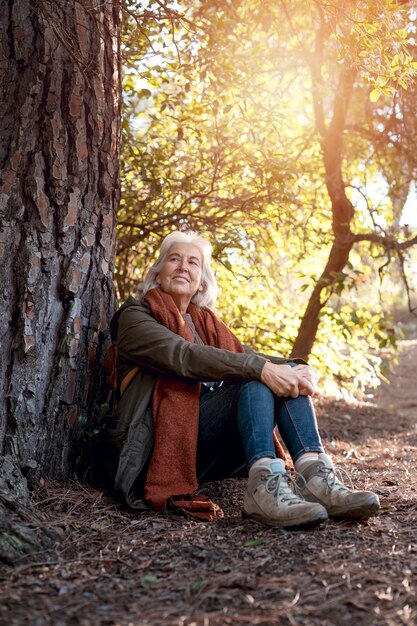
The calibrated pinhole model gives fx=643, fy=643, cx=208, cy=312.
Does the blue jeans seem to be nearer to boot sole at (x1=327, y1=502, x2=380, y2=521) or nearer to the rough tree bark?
boot sole at (x1=327, y1=502, x2=380, y2=521)

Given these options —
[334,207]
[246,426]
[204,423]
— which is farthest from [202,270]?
[334,207]

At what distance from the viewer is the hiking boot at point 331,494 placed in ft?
8.32

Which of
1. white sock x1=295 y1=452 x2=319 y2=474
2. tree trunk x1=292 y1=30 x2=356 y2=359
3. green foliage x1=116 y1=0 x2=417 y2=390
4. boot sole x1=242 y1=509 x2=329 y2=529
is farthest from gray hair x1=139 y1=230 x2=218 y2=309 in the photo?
tree trunk x1=292 y1=30 x2=356 y2=359

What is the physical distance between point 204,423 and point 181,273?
2.57 feet

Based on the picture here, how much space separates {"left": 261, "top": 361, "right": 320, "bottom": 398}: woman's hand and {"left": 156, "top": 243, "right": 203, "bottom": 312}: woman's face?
0.69 m

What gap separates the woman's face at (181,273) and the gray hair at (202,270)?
0.02 meters

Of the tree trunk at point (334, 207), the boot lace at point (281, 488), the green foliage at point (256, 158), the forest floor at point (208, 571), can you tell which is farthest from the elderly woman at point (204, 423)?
the tree trunk at point (334, 207)

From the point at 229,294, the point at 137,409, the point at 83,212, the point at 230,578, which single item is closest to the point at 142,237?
the point at 229,294

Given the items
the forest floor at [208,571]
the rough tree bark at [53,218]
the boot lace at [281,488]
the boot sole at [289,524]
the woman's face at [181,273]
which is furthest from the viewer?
the woman's face at [181,273]

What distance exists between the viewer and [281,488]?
8.39ft

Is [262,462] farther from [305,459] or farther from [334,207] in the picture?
[334,207]

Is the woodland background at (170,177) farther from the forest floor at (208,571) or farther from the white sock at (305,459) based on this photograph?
the white sock at (305,459)

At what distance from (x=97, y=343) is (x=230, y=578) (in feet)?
4.86

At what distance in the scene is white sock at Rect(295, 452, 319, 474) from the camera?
2.78m
